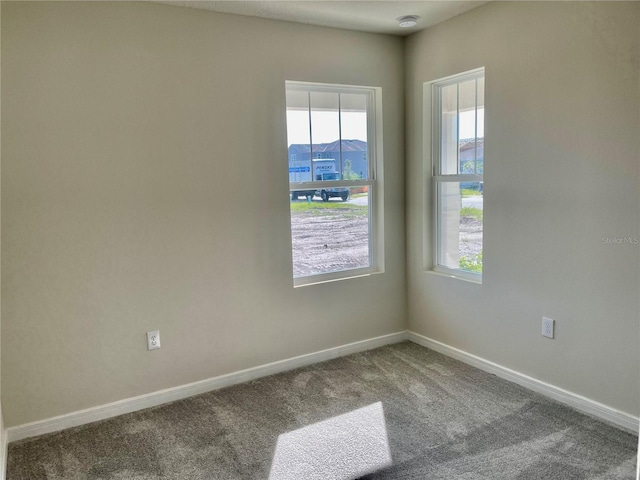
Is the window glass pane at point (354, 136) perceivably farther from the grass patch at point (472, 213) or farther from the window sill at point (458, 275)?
the window sill at point (458, 275)

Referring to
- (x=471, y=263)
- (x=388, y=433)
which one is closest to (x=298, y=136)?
(x=471, y=263)

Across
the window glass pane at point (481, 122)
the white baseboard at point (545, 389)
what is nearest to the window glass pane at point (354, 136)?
the window glass pane at point (481, 122)

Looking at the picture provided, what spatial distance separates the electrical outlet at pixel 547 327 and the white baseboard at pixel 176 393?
4.25 feet

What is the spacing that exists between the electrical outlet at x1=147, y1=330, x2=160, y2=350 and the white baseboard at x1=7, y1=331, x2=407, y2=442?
292 millimetres

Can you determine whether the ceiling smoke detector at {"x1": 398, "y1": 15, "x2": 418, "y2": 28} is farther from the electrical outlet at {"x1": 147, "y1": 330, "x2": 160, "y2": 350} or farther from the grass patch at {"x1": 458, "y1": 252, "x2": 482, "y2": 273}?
the electrical outlet at {"x1": 147, "y1": 330, "x2": 160, "y2": 350}

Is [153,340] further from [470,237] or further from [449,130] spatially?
[449,130]

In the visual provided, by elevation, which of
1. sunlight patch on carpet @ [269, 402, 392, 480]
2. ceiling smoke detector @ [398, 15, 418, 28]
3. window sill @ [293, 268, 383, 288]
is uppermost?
ceiling smoke detector @ [398, 15, 418, 28]

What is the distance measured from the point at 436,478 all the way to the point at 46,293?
7.27 feet

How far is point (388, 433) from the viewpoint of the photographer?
2596 mm

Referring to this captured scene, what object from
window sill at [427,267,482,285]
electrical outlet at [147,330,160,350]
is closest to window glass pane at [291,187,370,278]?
window sill at [427,267,482,285]

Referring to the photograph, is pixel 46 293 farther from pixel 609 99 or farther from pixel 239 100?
pixel 609 99

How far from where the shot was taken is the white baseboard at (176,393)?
2.71 m

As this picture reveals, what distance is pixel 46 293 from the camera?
269 cm

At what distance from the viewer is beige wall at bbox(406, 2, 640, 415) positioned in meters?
2.49
